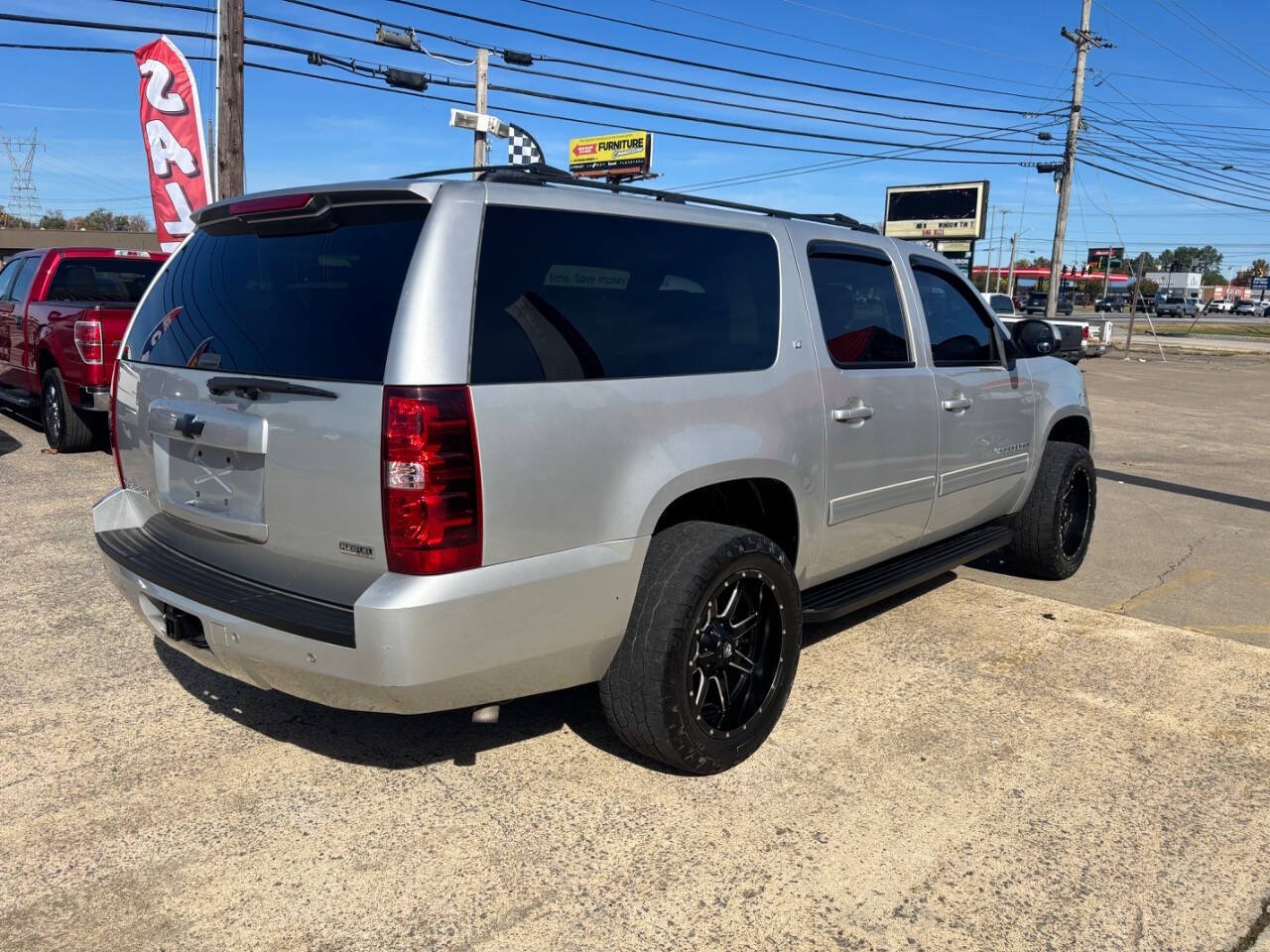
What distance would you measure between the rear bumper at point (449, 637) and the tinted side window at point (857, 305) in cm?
149

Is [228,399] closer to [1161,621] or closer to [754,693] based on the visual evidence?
[754,693]

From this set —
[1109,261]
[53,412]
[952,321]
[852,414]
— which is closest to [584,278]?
[852,414]

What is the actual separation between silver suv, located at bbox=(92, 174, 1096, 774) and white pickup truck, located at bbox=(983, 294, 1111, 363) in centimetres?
1354

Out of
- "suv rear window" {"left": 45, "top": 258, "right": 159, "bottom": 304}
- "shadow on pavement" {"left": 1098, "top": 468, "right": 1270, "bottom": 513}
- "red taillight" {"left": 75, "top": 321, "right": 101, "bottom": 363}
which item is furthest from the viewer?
"suv rear window" {"left": 45, "top": 258, "right": 159, "bottom": 304}

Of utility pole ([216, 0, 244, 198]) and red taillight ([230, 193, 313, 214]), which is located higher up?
utility pole ([216, 0, 244, 198])

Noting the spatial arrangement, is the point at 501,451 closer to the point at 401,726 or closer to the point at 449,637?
the point at 449,637

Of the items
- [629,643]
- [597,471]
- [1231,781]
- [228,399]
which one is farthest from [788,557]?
[228,399]

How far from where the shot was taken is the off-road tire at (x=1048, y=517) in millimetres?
5695

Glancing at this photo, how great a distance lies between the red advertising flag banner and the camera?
11.8m

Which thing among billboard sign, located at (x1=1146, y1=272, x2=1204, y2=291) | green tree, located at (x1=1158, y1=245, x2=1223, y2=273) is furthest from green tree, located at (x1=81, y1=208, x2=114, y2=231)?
green tree, located at (x1=1158, y1=245, x2=1223, y2=273)

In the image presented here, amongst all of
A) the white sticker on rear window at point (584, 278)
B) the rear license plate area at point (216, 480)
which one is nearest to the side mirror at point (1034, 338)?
the white sticker on rear window at point (584, 278)

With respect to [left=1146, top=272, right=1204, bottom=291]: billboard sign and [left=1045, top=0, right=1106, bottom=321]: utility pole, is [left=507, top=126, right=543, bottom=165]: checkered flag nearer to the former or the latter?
[left=1045, top=0, right=1106, bottom=321]: utility pole

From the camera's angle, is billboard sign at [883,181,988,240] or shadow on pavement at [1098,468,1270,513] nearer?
shadow on pavement at [1098,468,1270,513]

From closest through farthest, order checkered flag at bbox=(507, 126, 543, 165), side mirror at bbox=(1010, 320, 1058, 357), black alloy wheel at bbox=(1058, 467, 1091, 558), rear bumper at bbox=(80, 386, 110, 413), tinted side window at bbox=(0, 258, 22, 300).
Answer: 1. side mirror at bbox=(1010, 320, 1058, 357)
2. black alloy wheel at bbox=(1058, 467, 1091, 558)
3. rear bumper at bbox=(80, 386, 110, 413)
4. tinted side window at bbox=(0, 258, 22, 300)
5. checkered flag at bbox=(507, 126, 543, 165)
